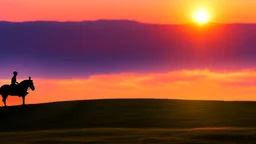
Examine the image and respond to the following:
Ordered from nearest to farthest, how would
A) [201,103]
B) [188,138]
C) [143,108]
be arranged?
[188,138] → [143,108] → [201,103]

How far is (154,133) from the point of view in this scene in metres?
31.5

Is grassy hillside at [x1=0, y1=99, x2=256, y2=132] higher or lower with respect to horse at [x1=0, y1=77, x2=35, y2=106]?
lower

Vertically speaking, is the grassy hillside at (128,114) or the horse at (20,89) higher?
the horse at (20,89)

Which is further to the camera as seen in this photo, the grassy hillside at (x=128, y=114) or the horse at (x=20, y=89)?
the horse at (x=20, y=89)

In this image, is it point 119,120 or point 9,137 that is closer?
point 9,137

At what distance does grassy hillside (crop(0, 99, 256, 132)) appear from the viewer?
1544 inches

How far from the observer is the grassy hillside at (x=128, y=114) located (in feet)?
129

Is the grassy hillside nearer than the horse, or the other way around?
the grassy hillside

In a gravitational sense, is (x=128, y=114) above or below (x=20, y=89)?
below

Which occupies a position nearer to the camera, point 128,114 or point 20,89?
point 128,114

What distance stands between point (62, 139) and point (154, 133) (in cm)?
473

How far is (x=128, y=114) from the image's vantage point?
44.1m

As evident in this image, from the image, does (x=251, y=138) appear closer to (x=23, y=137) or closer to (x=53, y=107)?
(x=23, y=137)

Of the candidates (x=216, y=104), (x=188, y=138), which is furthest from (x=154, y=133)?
(x=216, y=104)
